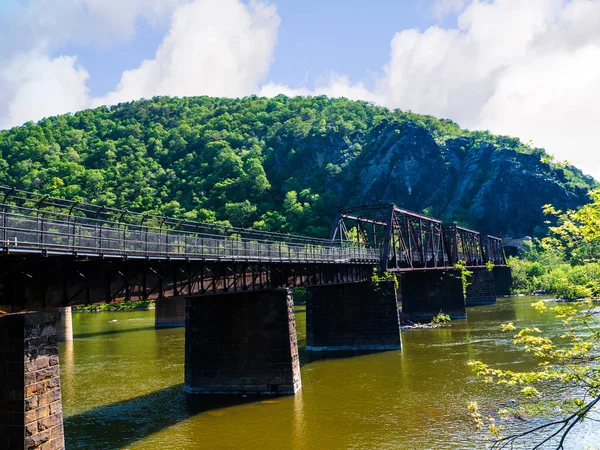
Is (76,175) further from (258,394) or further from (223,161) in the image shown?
(258,394)

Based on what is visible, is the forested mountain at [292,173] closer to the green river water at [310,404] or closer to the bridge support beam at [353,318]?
the bridge support beam at [353,318]

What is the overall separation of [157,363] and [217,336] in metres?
14.3

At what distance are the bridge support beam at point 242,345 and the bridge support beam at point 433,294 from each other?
41.3 meters

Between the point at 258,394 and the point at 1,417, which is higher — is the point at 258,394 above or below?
below

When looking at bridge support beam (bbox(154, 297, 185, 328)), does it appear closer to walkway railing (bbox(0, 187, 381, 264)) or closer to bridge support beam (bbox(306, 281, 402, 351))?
bridge support beam (bbox(306, 281, 402, 351))

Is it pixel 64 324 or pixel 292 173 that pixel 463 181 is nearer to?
pixel 292 173

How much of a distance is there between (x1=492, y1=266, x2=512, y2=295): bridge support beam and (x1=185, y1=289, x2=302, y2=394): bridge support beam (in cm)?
8830

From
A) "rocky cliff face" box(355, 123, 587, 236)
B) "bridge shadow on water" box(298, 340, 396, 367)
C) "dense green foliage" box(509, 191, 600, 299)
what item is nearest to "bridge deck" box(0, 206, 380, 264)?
"bridge shadow on water" box(298, 340, 396, 367)

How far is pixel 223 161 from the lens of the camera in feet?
502

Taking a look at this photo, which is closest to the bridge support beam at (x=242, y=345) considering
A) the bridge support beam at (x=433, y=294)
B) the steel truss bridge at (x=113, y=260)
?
→ the steel truss bridge at (x=113, y=260)

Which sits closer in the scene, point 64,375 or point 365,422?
point 365,422

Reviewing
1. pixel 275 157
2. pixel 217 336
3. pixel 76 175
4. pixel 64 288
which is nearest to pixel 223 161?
pixel 275 157

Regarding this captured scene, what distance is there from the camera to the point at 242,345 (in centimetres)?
3086

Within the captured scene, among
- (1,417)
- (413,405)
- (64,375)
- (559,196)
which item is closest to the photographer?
(1,417)
